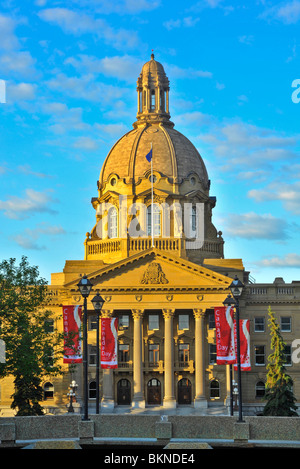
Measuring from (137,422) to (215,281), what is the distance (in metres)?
40.2

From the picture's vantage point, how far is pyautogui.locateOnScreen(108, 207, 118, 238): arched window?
316ft

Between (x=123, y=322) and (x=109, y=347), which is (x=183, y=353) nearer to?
(x=123, y=322)

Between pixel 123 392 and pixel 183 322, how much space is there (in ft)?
28.2

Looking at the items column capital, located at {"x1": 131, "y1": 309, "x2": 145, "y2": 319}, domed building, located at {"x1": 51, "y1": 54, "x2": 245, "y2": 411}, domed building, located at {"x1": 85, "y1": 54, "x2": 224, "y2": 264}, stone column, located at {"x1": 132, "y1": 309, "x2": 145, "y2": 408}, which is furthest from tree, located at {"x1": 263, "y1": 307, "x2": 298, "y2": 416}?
domed building, located at {"x1": 85, "y1": 54, "x2": 224, "y2": 264}

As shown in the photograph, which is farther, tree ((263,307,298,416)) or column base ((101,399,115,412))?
column base ((101,399,115,412))

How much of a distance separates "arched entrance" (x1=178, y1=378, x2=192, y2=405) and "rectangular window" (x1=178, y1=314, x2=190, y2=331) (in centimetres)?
484

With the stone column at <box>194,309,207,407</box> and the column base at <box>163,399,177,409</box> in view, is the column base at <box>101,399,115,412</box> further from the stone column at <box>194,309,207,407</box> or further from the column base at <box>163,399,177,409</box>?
the stone column at <box>194,309,207,407</box>

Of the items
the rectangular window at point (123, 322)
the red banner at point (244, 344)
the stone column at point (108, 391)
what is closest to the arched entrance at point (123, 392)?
the stone column at point (108, 391)

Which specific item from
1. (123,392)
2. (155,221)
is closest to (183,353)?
(123,392)

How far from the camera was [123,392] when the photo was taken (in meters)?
83.4
